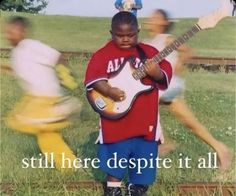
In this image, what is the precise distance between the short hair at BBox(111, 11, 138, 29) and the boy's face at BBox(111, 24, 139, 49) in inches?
0.4

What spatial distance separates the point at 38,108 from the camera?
5328 millimetres

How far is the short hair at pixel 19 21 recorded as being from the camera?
5309 mm

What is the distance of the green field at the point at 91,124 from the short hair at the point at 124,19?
0.09m

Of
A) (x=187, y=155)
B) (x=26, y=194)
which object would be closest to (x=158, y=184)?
(x=187, y=155)

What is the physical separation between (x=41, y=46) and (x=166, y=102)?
0.51m

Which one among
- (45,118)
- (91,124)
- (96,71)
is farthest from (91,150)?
(96,71)

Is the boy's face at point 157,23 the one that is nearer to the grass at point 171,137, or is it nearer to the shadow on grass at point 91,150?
the grass at point 171,137

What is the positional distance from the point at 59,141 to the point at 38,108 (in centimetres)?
15

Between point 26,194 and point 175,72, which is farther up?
point 175,72

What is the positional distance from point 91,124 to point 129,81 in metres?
0.23

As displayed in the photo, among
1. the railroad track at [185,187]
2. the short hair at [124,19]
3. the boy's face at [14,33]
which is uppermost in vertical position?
the short hair at [124,19]

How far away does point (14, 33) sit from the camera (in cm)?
532

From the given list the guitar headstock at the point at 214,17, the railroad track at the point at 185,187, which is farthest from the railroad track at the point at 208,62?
the railroad track at the point at 185,187

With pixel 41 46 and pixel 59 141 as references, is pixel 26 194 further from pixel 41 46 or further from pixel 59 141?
pixel 41 46
